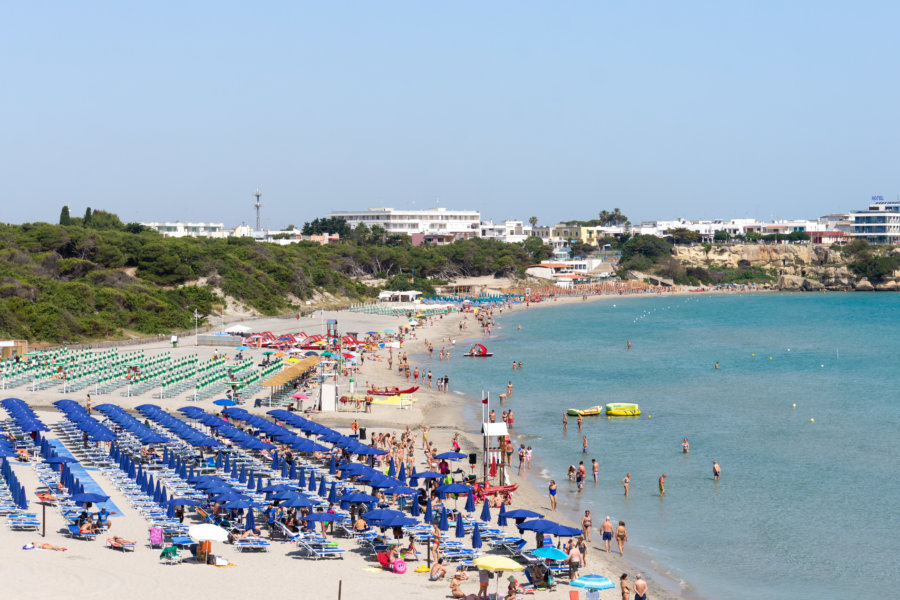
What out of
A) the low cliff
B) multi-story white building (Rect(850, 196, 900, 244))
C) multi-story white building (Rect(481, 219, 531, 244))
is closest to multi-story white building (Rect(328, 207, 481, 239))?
multi-story white building (Rect(481, 219, 531, 244))

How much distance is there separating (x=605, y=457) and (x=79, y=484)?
18.9 meters

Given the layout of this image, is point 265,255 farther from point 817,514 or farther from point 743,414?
point 817,514

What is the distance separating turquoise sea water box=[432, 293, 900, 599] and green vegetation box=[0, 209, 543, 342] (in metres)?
22.5

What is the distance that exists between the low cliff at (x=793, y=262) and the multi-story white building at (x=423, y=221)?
4217 centimetres

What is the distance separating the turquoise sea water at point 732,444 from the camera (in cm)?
2417

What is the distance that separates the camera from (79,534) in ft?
70.0

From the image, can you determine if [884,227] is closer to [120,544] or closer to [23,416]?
[23,416]

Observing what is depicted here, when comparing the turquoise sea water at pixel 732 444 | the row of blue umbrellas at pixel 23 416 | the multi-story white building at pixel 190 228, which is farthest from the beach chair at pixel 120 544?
the multi-story white building at pixel 190 228

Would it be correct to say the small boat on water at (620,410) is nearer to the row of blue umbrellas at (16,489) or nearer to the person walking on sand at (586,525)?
the person walking on sand at (586,525)

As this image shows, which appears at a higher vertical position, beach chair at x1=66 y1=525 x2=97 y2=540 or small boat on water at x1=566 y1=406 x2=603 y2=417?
beach chair at x1=66 y1=525 x2=97 y2=540

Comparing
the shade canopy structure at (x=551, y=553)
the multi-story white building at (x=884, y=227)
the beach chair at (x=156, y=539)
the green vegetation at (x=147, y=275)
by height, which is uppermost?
the multi-story white building at (x=884, y=227)

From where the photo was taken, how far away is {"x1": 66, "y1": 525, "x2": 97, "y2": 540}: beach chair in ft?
70.0

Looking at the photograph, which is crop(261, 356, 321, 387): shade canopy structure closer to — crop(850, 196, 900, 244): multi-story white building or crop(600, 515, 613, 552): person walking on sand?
crop(600, 515, 613, 552): person walking on sand

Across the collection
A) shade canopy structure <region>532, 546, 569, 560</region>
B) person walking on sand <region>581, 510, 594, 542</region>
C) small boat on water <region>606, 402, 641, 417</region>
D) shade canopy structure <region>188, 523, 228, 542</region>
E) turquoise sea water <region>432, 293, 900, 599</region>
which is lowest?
turquoise sea water <region>432, 293, 900, 599</region>
